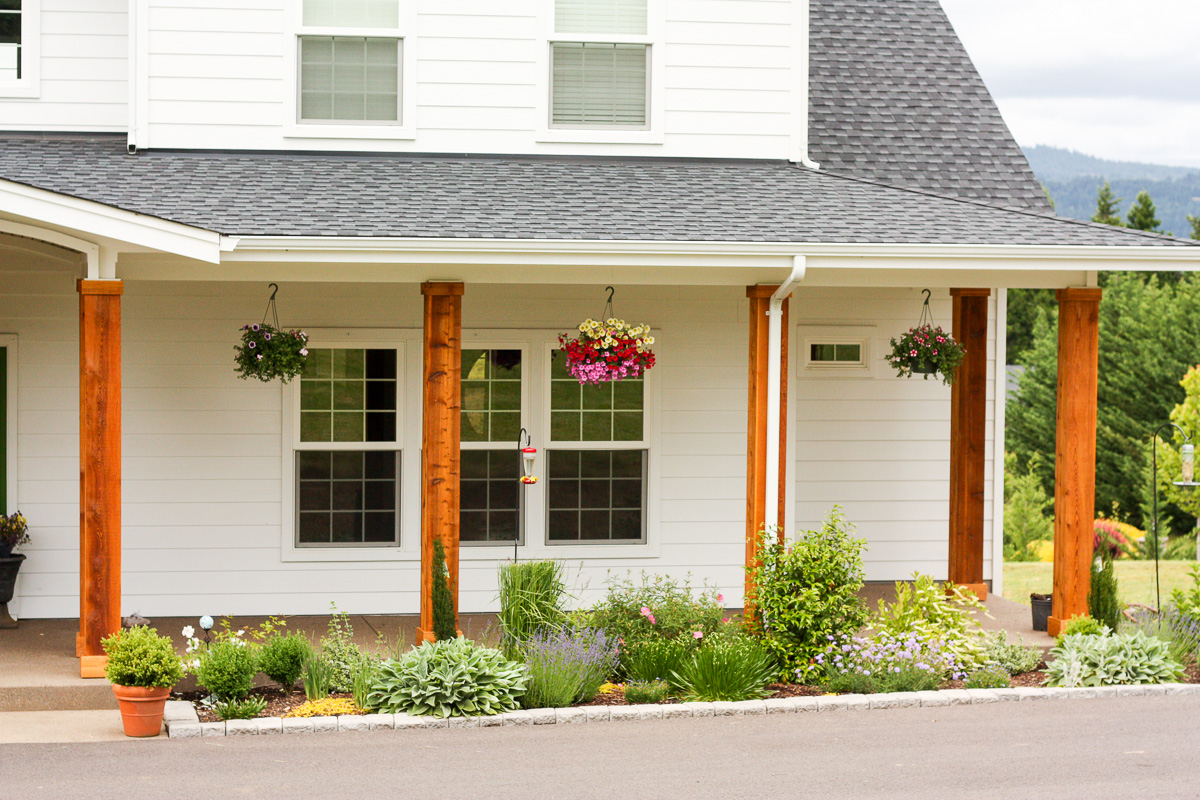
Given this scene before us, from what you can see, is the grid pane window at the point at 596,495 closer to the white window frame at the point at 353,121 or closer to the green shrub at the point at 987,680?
the white window frame at the point at 353,121

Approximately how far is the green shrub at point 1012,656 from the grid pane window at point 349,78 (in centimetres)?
587

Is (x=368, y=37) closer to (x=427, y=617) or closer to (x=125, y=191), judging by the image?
(x=125, y=191)

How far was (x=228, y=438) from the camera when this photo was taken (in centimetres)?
987

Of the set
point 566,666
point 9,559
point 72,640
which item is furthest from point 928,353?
point 9,559

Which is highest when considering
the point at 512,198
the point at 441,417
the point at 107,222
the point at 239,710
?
the point at 512,198

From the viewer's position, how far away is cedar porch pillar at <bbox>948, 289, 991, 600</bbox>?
34.5ft

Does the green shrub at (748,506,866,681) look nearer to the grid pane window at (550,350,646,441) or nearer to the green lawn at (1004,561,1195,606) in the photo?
the grid pane window at (550,350,646,441)

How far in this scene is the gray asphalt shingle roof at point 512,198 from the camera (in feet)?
26.8

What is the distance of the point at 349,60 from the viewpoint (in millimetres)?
9672

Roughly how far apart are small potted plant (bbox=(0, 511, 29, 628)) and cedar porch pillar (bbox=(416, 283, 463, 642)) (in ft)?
10.7

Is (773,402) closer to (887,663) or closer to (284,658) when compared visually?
(887,663)

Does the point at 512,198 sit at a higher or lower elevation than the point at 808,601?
higher

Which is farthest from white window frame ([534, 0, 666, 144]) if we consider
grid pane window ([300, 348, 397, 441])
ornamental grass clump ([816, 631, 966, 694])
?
ornamental grass clump ([816, 631, 966, 694])

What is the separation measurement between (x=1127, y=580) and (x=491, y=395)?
993 cm
